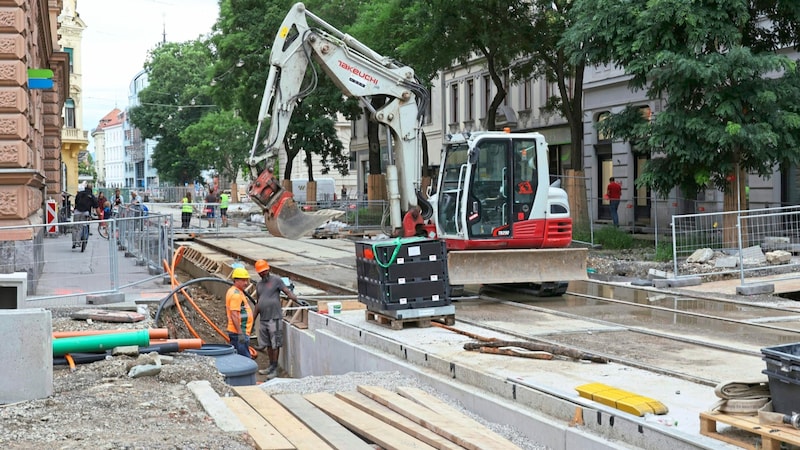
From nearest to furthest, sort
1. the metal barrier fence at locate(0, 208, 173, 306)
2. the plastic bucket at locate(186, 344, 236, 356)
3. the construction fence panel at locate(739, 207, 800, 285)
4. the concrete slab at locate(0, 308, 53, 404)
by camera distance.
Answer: the concrete slab at locate(0, 308, 53, 404) < the plastic bucket at locate(186, 344, 236, 356) < the metal barrier fence at locate(0, 208, 173, 306) < the construction fence panel at locate(739, 207, 800, 285)

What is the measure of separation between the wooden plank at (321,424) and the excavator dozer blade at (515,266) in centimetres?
664

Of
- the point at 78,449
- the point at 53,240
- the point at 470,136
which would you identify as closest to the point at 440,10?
the point at 470,136

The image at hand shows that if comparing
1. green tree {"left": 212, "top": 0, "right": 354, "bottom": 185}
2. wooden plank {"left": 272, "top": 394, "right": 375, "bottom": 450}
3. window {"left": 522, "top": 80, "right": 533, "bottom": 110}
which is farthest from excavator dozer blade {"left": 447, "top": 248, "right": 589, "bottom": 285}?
green tree {"left": 212, "top": 0, "right": 354, "bottom": 185}

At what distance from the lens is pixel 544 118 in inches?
1623

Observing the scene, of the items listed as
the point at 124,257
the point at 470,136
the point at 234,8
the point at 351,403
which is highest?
the point at 234,8

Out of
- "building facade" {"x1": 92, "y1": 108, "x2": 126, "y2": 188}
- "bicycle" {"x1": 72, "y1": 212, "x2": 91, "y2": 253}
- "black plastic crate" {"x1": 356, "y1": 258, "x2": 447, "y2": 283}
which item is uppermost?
"building facade" {"x1": 92, "y1": 108, "x2": 126, "y2": 188}

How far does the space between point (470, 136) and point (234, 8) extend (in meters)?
32.2

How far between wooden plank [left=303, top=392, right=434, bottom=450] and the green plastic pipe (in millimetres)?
Answer: 2268

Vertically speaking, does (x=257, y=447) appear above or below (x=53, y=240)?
below

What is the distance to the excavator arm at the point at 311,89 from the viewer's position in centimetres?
1769

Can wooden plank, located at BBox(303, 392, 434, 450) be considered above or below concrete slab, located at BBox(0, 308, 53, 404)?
below

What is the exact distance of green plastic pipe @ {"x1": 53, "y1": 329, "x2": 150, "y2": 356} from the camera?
11000 millimetres

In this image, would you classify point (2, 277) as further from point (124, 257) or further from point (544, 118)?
point (544, 118)

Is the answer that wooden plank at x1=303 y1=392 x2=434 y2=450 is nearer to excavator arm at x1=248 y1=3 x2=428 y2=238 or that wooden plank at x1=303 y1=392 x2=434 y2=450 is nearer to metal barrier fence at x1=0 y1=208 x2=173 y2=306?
metal barrier fence at x1=0 y1=208 x2=173 y2=306
